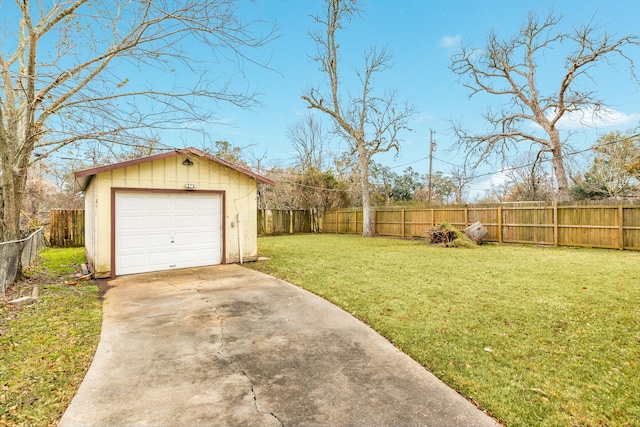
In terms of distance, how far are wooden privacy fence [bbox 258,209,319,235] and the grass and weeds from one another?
13.0 m

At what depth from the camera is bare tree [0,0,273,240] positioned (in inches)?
183

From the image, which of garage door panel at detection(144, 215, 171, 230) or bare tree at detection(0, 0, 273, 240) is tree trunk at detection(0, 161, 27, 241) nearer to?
bare tree at detection(0, 0, 273, 240)

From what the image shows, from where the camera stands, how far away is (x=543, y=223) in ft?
38.4

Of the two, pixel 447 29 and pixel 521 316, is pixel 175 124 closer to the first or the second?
pixel 521 316

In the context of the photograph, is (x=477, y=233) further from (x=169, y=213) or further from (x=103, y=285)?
(x=103, y=285)

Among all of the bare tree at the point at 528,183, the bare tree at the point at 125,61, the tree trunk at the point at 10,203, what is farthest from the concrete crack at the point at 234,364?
the bare tree at the point at 528,183

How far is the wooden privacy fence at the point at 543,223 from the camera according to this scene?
10.0 meters

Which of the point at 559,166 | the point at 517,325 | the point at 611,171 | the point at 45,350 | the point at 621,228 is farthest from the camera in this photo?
the point at 611,171

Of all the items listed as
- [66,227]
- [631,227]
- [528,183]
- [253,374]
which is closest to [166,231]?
[253,374]

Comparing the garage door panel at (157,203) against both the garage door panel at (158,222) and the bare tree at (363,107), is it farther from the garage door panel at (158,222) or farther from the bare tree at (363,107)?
the bare tree at (363,107)

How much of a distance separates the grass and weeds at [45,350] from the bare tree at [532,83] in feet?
57.9

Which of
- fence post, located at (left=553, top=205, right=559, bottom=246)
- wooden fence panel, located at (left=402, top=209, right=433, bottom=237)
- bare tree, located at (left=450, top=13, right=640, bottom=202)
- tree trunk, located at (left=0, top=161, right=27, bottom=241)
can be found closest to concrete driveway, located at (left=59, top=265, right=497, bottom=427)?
tree trunk, located at (left=0, top=161, right=27, bottom=241)

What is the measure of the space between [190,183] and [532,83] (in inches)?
687

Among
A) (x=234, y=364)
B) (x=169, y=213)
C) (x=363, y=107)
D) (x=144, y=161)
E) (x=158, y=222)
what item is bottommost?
(x=234, y=364)
